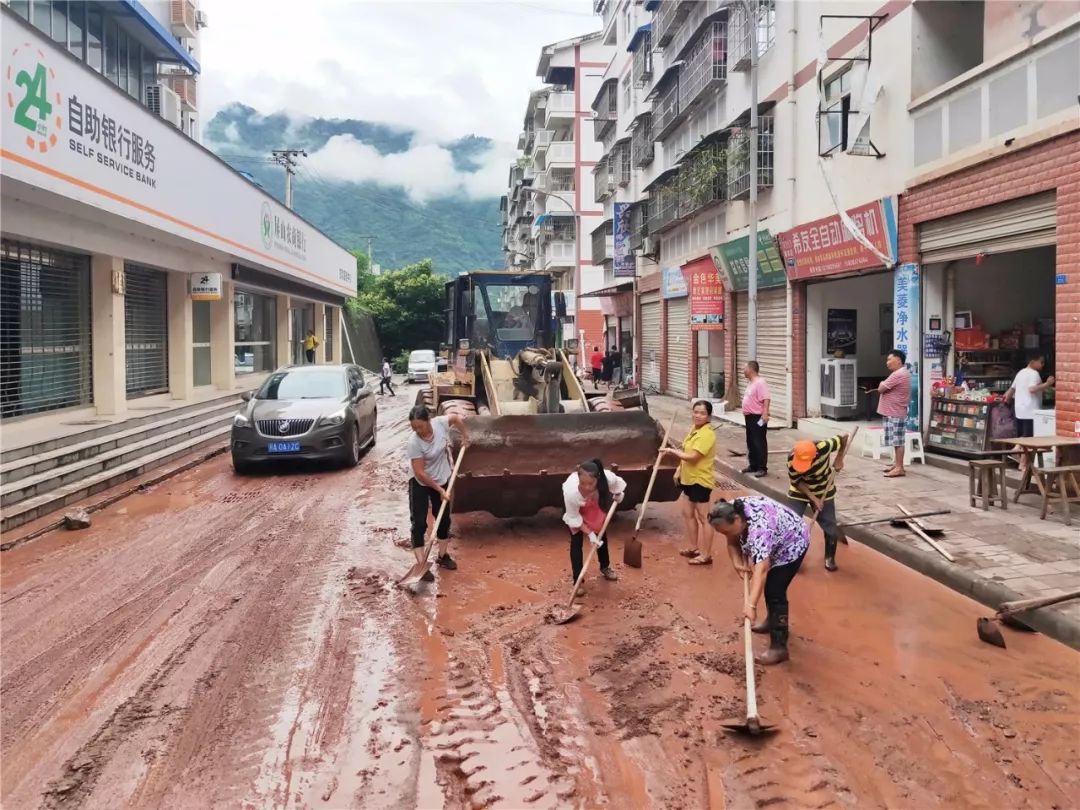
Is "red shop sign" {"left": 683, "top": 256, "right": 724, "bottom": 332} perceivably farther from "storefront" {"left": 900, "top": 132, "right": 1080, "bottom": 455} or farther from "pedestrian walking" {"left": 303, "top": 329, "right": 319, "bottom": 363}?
"pedestrian walking" {"left": 303, "top": 329, "right": 319, "bottom": 363}

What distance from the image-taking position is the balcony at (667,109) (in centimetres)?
2250

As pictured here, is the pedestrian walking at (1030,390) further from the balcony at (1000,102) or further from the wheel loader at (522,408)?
the wheel loader at (522,408)

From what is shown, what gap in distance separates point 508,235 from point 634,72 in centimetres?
6216

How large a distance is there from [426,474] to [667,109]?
19965mm

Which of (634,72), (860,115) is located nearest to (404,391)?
(634,72)

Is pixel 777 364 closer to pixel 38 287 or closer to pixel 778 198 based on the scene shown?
pixel 778 198

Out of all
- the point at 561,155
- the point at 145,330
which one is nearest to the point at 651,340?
the point at 145,330

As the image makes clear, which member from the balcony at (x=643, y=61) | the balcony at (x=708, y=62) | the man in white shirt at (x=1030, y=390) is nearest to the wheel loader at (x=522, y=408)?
the man in white shirt at (x=1030, y=390)

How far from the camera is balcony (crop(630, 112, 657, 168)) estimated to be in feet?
87.4

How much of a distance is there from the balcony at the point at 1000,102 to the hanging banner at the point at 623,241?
18.2m

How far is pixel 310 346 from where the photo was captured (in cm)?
2586

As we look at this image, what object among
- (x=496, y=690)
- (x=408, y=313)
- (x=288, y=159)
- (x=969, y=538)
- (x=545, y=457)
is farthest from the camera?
(x=408, y=313)

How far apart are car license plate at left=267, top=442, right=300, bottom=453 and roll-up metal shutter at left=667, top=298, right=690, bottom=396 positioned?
48.7 feet

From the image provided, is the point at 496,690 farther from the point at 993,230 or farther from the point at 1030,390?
the point at 993,230
